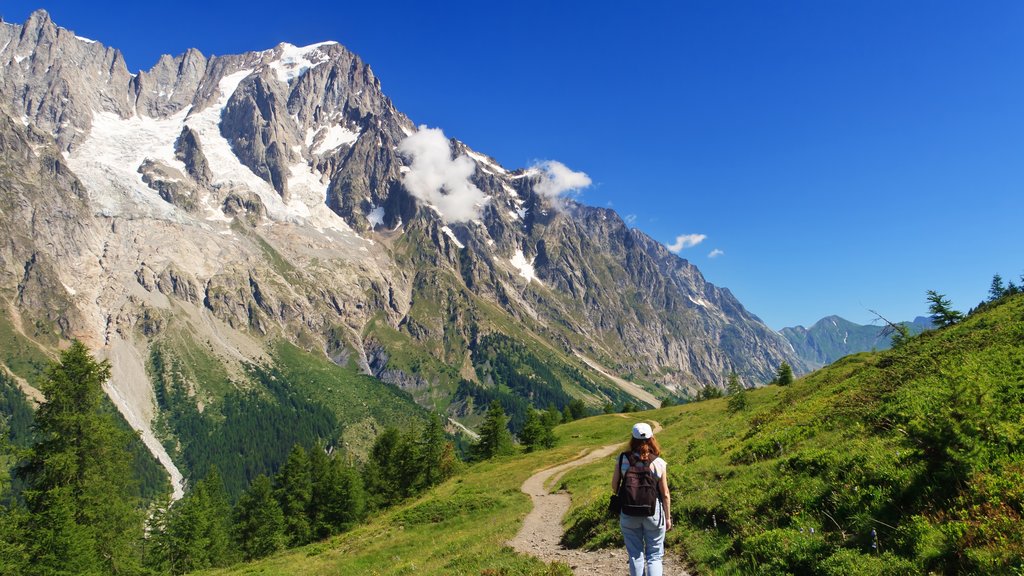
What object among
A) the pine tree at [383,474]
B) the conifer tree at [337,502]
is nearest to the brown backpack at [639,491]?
the conifer tree at [337,502]

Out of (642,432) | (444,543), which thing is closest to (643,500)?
(642,432)

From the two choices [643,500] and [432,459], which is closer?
[643,500]

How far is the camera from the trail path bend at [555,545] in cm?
1462

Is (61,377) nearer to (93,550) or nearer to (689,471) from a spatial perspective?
(93,550)

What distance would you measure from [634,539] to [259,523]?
227 ft

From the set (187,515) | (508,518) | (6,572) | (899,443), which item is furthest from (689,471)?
(187,515)

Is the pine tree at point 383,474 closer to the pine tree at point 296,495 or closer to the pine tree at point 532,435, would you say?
the pine tree at point 296,495

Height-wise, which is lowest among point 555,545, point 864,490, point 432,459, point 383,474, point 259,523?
point 259,523

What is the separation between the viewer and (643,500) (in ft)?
34.5

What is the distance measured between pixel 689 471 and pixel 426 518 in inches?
837

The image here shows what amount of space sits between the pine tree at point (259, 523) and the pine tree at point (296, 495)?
1.32 metres

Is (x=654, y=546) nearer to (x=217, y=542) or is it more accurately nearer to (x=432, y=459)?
(x=432, y=459)

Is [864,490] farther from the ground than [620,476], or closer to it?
closer to it

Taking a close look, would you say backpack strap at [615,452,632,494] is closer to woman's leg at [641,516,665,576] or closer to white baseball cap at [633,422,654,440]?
white baseball cap at [633,422,654,440]
